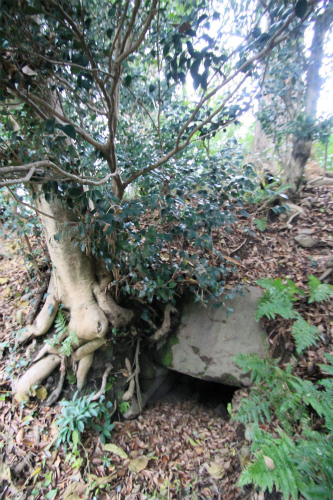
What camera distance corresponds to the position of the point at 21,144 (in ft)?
8.24

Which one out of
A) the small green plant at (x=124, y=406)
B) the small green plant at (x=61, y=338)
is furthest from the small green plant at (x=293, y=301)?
the small green plant at (x=61, y=338)

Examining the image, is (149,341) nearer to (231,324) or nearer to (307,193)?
(231,324)

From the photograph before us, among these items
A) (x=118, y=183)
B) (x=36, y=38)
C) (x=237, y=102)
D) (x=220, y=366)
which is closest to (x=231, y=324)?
(x=220, y=366)

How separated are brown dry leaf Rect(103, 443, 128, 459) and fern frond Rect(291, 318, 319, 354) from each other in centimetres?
207

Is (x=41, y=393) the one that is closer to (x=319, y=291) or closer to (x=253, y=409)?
(x=253, y=409)

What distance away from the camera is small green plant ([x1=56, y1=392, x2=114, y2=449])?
109 inches

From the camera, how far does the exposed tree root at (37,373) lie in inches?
120

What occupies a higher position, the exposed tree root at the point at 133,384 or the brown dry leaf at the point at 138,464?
the exposed tree root at the point at 133,384

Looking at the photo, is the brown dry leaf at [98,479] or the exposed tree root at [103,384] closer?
the brown dry leaf at [98,479]

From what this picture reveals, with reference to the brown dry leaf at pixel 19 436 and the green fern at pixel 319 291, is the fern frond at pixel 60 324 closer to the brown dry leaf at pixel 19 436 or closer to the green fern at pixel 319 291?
the brown dry leaf at pixel 19 436

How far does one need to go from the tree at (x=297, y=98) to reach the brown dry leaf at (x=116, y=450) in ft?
12.6

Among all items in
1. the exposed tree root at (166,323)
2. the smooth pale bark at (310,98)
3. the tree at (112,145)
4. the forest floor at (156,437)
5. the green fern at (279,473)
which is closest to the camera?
the green fern at (279,473)

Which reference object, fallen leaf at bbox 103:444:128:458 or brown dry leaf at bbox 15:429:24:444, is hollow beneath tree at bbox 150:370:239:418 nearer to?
fallen leaf at bbox 103:444:128:458

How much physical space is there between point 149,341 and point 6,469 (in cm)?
188
